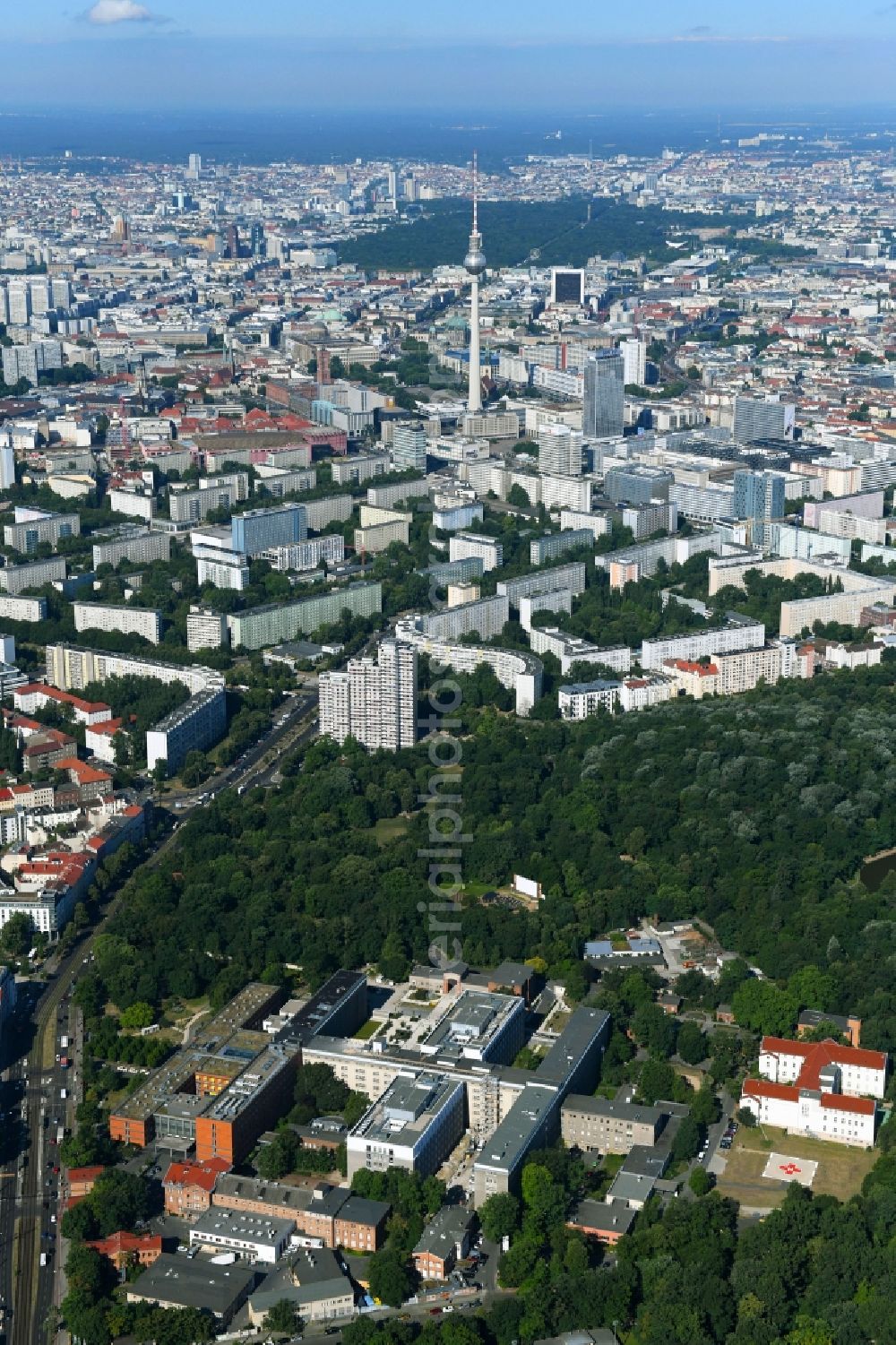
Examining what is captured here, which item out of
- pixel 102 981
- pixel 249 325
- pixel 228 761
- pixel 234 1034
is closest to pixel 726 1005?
pixel 234 1034

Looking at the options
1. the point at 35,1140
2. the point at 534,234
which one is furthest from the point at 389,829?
the point at 534,234

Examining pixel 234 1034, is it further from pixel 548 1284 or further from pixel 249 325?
pixel 249 325

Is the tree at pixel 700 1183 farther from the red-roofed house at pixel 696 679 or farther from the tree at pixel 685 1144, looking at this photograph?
the red-roofed house at pixel 696 679

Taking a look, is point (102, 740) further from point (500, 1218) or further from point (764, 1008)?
point (500, 1218)

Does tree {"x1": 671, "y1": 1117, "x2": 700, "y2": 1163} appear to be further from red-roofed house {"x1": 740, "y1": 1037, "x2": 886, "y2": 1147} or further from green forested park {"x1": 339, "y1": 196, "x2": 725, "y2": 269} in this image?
green forested park {"x1": 339, "y1": 196, "x2": 725, "y2": 269}

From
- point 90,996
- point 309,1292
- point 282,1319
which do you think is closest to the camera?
point 282,1319

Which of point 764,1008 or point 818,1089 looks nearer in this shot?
point 818,1089

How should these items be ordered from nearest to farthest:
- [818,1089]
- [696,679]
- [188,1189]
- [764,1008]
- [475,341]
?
[188,1189] → [818,1089] → [764,1008] → [696,679] → [475,341]
